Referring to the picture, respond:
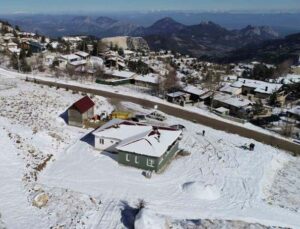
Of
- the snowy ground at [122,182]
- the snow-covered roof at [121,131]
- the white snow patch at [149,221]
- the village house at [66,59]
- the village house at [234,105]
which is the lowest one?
the village house at [234,105]

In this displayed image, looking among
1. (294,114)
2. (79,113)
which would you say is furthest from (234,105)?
(79,113)

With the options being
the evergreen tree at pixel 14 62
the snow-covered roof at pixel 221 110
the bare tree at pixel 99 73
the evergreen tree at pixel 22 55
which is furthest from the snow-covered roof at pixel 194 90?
the evergreen tree at pixel 22 55

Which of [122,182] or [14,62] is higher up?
[14,62]

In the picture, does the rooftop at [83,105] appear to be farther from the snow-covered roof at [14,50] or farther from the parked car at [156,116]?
Result: the snow-covered roof at [14,50]

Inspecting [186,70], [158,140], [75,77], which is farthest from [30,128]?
[186,70]

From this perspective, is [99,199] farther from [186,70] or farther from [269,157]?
[186,70]

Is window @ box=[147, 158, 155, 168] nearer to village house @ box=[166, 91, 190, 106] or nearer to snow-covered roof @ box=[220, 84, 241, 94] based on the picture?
village house @ box=[166, 91, 190, 106]

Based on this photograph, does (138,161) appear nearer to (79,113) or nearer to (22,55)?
(79,113)
